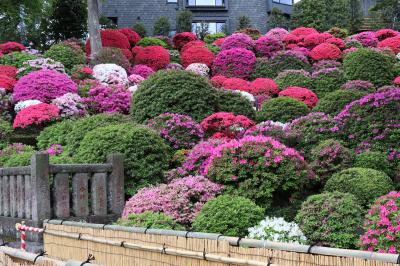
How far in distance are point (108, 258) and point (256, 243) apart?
70.8 inches

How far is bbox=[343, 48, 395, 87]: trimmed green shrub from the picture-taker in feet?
69.1

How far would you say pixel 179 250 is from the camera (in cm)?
631

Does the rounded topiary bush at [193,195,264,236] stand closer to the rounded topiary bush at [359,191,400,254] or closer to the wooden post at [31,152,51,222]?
the rounded topiary bush at [359,191,400,254]

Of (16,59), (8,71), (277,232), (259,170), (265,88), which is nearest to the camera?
(277,232)

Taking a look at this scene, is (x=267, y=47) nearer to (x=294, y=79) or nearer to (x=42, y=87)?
(x=294, y=79)

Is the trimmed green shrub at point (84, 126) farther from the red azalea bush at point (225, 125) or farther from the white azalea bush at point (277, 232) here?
the white azalea bush at point (277, 232)

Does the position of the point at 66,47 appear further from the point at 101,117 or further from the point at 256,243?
the point at 256,243

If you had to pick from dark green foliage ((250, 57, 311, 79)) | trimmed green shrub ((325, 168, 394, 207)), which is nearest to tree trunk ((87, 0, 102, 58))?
dark green foliage ((250, 57, 311, 79))

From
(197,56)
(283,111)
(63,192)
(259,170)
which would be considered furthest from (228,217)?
(197,56)

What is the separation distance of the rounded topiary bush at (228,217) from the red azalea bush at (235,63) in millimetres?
15588

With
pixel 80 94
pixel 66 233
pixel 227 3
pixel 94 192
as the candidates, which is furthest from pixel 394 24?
pixel 66 233

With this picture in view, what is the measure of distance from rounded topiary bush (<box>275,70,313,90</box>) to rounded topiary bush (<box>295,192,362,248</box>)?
41.3ft

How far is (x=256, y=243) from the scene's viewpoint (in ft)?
20.4

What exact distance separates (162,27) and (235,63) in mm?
12723
